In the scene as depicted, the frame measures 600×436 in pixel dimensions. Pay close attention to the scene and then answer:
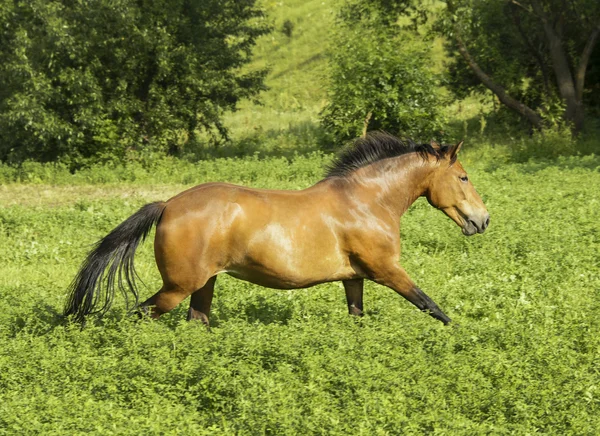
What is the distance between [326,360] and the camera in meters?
6.34

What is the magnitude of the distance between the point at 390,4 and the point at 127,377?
61.2 feet

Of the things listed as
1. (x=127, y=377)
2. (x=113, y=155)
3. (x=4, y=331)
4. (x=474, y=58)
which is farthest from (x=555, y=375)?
(x=474, y=58)

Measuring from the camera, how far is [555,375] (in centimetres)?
634

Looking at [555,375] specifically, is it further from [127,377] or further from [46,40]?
[46,40]

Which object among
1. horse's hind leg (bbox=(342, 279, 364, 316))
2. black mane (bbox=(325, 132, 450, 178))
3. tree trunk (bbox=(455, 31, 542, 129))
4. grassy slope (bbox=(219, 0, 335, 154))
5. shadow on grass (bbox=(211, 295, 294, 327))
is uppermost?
black mane (bbox=(325, 132, 450, 178))

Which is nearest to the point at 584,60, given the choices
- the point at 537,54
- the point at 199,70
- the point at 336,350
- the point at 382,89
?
the point at 537,54

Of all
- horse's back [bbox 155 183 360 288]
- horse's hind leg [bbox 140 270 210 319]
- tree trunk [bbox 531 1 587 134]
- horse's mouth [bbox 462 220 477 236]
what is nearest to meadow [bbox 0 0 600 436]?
horse's hind leg [bbox 140 270 210 319]

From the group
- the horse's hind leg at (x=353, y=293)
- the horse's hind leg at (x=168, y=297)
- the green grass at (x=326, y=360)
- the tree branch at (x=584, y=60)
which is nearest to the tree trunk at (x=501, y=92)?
the tree branch at (x=584, y=60)

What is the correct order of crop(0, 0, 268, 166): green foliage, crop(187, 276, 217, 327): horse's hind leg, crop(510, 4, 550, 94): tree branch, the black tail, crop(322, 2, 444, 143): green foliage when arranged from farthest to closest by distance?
crop(510, 4, 550, 94): tree branch < crop(322, 2, 444, 143): green foliage < crop(0, 0, 268, 166): green foliage < crop(187, 276, 217, 327): horse's hind leg < the black tail

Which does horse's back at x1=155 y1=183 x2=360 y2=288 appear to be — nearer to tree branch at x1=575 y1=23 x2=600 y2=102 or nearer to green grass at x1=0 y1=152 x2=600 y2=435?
green grass at x1=0 y1=152 x2=600 y2=435

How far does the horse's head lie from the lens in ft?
26.0

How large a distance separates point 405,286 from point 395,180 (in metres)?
1.01

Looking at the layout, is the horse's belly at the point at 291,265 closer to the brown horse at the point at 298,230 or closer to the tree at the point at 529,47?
the brown horse at the point at 298,230

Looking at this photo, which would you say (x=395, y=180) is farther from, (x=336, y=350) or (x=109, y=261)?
(x=109, y=261)
